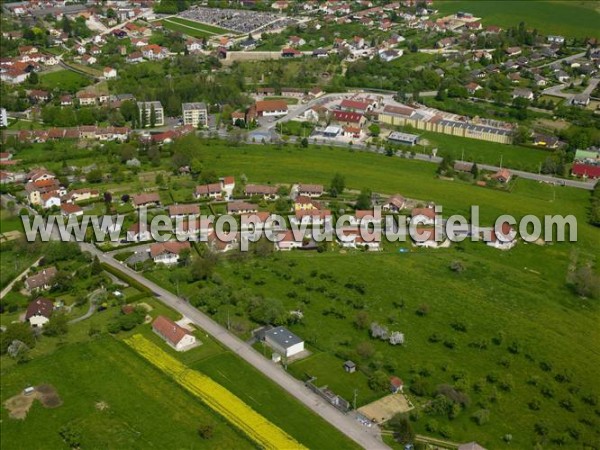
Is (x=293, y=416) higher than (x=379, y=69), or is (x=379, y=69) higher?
(x=379, y=69)

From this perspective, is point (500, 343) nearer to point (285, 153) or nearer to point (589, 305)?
point (589, 305)

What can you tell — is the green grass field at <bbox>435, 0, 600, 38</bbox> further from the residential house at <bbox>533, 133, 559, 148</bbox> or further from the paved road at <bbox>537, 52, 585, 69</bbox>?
the residential house at <bbox>533, 133, 559, 148</bbox>

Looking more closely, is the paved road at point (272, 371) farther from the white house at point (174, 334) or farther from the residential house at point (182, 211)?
the residential house at point (182, 211)

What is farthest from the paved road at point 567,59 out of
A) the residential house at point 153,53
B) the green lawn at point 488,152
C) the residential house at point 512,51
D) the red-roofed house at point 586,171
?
the residential house at point 153,53

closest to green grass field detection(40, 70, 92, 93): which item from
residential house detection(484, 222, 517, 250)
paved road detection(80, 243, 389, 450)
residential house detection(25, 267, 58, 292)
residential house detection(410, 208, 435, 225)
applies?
residential house detection(25, 267, 58, 292)

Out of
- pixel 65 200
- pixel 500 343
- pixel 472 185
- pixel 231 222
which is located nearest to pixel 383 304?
pixel 500 343

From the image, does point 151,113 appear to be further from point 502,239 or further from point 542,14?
point 542,14
